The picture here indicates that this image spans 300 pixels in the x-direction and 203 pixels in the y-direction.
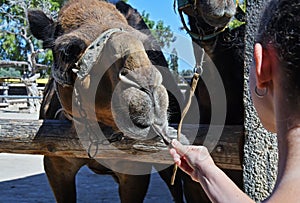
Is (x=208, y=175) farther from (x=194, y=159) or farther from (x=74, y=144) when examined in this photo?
(x=74, y=144)

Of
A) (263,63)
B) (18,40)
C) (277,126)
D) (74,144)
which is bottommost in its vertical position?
(18,40)

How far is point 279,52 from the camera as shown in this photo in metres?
1.06

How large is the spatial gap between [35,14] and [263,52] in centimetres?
250

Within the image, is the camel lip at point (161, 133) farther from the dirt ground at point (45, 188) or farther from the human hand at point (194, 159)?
the dirt ground at point (45, 188)

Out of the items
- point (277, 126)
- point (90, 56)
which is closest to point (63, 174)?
point (90, 56)

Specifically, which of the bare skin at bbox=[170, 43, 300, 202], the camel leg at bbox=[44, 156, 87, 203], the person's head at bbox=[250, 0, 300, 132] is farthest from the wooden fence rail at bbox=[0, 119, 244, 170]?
the person's head at bbox=[250, 0, 300, 132]

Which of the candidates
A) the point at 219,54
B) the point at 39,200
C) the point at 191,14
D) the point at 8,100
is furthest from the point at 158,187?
the point at 8,100

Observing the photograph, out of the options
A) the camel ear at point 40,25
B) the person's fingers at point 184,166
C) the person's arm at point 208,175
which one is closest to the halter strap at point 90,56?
the camel ear at point 40,25

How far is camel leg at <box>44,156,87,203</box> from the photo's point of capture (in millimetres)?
4027

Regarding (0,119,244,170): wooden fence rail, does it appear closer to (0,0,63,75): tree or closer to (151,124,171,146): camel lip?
(151,124,171,146): camel lip

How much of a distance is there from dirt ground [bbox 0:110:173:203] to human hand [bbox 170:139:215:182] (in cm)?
465

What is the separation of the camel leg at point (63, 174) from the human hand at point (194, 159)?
2380 mm

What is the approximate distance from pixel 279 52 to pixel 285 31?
5 centimetres

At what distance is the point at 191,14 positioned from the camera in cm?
297
